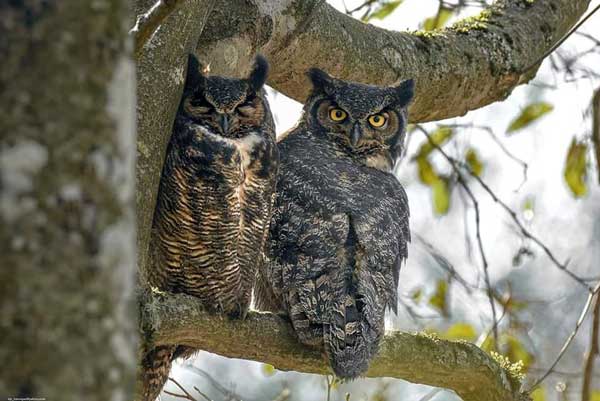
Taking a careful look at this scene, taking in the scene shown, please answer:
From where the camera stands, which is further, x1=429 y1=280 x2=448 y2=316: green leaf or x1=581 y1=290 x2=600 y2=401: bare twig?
x1=429 y1=280 x2=448 y2=316: green leaf

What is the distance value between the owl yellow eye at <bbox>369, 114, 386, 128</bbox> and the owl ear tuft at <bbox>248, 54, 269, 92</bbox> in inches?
32.2

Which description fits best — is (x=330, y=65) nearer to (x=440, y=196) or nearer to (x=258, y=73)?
(x=258, y=73)

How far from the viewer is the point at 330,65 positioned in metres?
3.62

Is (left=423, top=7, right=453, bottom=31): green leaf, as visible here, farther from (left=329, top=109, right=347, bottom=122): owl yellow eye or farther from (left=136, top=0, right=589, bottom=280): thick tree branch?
(left=329, top=109, right=347, bottom=122): owl yellow eye

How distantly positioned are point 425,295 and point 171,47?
2.34 metres

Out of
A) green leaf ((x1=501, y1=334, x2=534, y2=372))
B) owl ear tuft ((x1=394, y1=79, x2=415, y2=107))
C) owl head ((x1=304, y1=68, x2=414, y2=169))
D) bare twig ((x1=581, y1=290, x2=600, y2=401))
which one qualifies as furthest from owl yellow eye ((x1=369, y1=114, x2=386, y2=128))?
bare twig ((x1=581, y1=290, x2=600, y2=401))

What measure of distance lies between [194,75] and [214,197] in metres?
0.35

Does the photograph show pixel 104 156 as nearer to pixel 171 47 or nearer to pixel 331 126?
pixel 171 47

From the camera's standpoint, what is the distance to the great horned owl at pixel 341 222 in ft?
9.43

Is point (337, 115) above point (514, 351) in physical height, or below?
above

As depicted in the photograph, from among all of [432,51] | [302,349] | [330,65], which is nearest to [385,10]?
[432,51]

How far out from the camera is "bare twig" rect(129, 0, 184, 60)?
1.67 metres

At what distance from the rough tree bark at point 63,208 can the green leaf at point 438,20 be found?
3523 mm

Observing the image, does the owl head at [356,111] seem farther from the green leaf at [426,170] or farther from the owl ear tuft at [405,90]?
the green leaf at [426,170]
